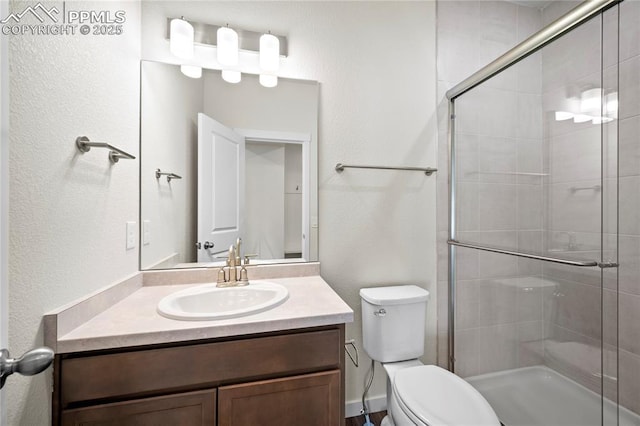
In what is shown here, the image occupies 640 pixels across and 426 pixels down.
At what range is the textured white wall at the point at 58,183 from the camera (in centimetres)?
68

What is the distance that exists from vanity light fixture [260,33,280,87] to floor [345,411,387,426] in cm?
194

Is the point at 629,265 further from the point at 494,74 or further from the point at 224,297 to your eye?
the point at 224,297

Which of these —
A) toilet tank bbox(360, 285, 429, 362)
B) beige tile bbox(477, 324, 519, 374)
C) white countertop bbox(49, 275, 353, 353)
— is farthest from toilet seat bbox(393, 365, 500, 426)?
beige tile bbox(477, 324, 519, 374)

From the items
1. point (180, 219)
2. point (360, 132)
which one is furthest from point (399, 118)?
point (180, 219)

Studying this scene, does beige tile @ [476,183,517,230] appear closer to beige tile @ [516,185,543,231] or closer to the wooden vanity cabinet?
beige tile @ [516,185,543,231]

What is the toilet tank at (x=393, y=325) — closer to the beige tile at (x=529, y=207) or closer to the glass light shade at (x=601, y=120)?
the beige tile at (x=529, y=207)

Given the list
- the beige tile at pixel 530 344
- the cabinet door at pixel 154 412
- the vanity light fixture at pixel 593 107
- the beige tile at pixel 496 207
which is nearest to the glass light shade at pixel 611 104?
the vanity light fixture at pixel 593 107

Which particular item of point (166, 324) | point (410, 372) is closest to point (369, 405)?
point (410, 372)

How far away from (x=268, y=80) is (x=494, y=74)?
1224mm

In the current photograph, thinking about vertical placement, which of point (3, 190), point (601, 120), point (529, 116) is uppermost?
point (529, 116)

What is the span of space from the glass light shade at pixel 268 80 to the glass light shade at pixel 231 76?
0.38 feet

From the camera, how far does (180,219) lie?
1439 mm

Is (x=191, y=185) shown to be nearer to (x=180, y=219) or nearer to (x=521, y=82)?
(x=180, y=219)

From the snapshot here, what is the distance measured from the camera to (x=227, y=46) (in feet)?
4.77
